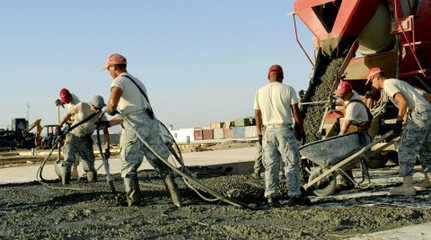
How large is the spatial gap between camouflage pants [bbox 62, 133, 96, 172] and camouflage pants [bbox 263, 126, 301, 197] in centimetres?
384

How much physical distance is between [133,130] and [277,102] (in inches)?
65.8

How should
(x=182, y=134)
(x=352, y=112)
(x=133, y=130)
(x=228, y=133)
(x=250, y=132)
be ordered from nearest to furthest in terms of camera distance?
(x=133, y=130) → (x=352, y=112) → (x=250, y=132) → (x=228, y=133) → (x=182, y=134)

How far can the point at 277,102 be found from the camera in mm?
5184

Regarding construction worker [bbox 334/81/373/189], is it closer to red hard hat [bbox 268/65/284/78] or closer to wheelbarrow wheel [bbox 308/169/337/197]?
wheelbarrow wheel [bbox 308/169/337/197]

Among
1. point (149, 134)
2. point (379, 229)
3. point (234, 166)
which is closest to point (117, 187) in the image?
point (149, 134)

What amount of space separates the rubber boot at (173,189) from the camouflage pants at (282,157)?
3.25ft

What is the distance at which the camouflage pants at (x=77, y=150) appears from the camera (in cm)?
766

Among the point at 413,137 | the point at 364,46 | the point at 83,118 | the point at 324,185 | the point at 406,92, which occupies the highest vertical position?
the point at 364,46

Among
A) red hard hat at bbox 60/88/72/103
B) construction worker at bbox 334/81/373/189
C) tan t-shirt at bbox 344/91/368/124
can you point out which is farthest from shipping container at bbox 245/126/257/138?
tan t-shirt at bbox 344/91/368/124

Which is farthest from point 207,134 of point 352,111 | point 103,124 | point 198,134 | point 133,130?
point 133,130

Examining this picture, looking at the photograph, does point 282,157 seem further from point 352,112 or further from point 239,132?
point 239,132

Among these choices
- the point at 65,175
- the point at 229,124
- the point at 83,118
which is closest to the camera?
the point at 65,175

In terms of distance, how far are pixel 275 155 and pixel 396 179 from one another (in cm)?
294

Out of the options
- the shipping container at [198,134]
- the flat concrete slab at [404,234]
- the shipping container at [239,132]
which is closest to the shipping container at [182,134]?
the shipping container at [198,134]
